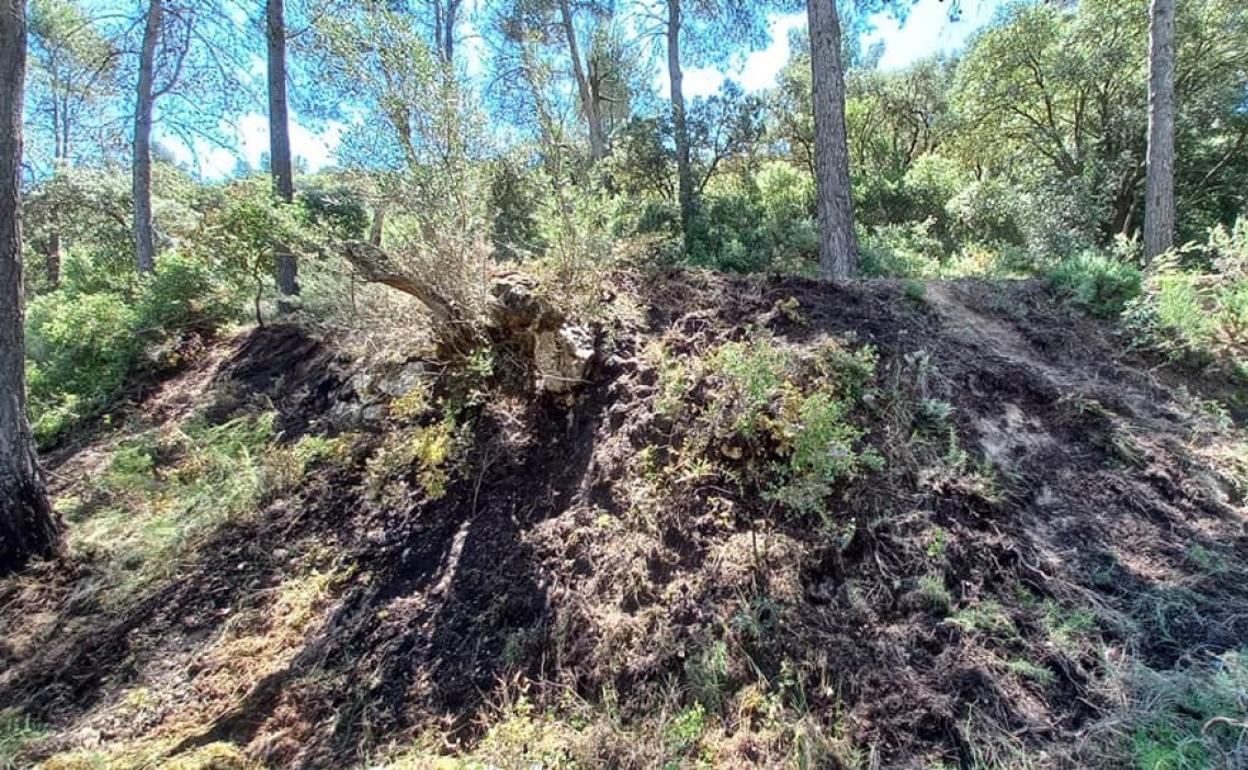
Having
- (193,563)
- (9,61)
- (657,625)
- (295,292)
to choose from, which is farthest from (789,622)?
(295,292)

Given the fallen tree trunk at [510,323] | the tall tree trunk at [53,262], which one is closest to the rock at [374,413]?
the fallen tree trunk at [510,323]

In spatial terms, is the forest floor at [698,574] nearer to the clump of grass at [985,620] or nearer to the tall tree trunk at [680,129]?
the clump of grass at [985,620]

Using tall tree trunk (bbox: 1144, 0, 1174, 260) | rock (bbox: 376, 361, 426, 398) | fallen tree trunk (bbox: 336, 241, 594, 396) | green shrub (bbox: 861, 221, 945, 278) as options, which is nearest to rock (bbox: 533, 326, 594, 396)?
fallen tree trunk (bbox: 336, 241, 594, 396)

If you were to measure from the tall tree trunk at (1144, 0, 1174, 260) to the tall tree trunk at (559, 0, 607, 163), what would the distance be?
303 inches

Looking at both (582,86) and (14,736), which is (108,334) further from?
(582,86)

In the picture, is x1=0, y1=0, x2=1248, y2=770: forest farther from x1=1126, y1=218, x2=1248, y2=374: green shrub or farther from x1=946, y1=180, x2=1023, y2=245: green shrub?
x1=946, y1=180, x2=1023, y2=245: green shrub

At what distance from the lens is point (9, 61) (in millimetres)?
3389

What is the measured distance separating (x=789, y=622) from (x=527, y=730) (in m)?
1.06

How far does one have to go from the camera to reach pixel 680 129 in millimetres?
8336

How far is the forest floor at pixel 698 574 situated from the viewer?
6.02 feet

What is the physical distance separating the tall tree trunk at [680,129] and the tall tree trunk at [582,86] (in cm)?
216

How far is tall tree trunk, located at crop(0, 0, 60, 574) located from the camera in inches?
133

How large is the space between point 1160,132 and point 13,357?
9.84 m

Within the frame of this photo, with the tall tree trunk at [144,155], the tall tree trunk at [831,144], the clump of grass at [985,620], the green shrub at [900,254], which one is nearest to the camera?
the clump of grass at [985,620]
